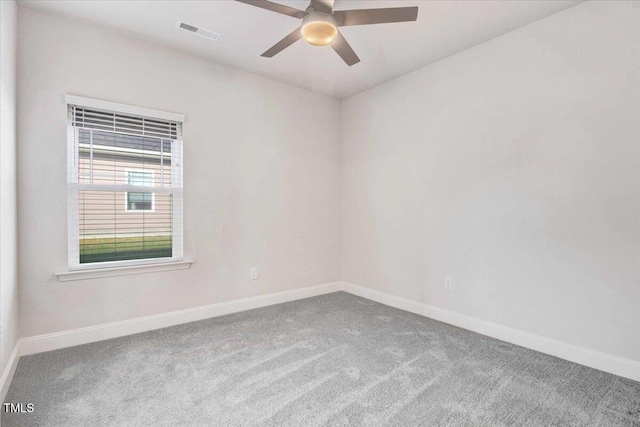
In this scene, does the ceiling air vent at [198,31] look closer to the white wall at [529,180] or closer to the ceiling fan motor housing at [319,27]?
the ceiling fan motor housing at [319,27]

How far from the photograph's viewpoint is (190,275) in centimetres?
333

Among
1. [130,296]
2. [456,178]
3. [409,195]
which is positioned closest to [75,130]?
[130,296]

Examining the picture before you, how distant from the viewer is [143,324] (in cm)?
303

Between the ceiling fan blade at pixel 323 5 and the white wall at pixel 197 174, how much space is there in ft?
5.74

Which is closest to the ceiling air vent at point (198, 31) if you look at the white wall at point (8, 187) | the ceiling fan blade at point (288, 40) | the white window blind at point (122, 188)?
the ceiling fan blade at point (288, 40)

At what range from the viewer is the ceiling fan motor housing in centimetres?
213

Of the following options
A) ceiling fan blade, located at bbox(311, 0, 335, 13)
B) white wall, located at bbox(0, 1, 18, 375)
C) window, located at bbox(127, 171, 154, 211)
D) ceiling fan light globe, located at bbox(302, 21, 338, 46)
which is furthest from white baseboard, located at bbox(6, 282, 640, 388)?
ceiling fan blade, located at bbox(311, 0, 335, 13)

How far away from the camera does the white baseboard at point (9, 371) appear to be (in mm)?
1942

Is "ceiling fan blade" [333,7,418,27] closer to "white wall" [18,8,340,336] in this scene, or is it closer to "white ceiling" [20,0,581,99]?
"white ceiling" [20,0,581,99]

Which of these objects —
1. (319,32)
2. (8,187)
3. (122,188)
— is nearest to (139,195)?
(122,188)

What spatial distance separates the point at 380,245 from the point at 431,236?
2.46 feet

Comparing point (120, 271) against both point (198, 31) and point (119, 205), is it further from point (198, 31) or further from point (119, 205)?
point (198, 31)

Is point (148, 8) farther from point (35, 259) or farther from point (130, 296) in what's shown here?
point (130, 296)

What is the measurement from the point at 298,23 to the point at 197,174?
1.75 meters
